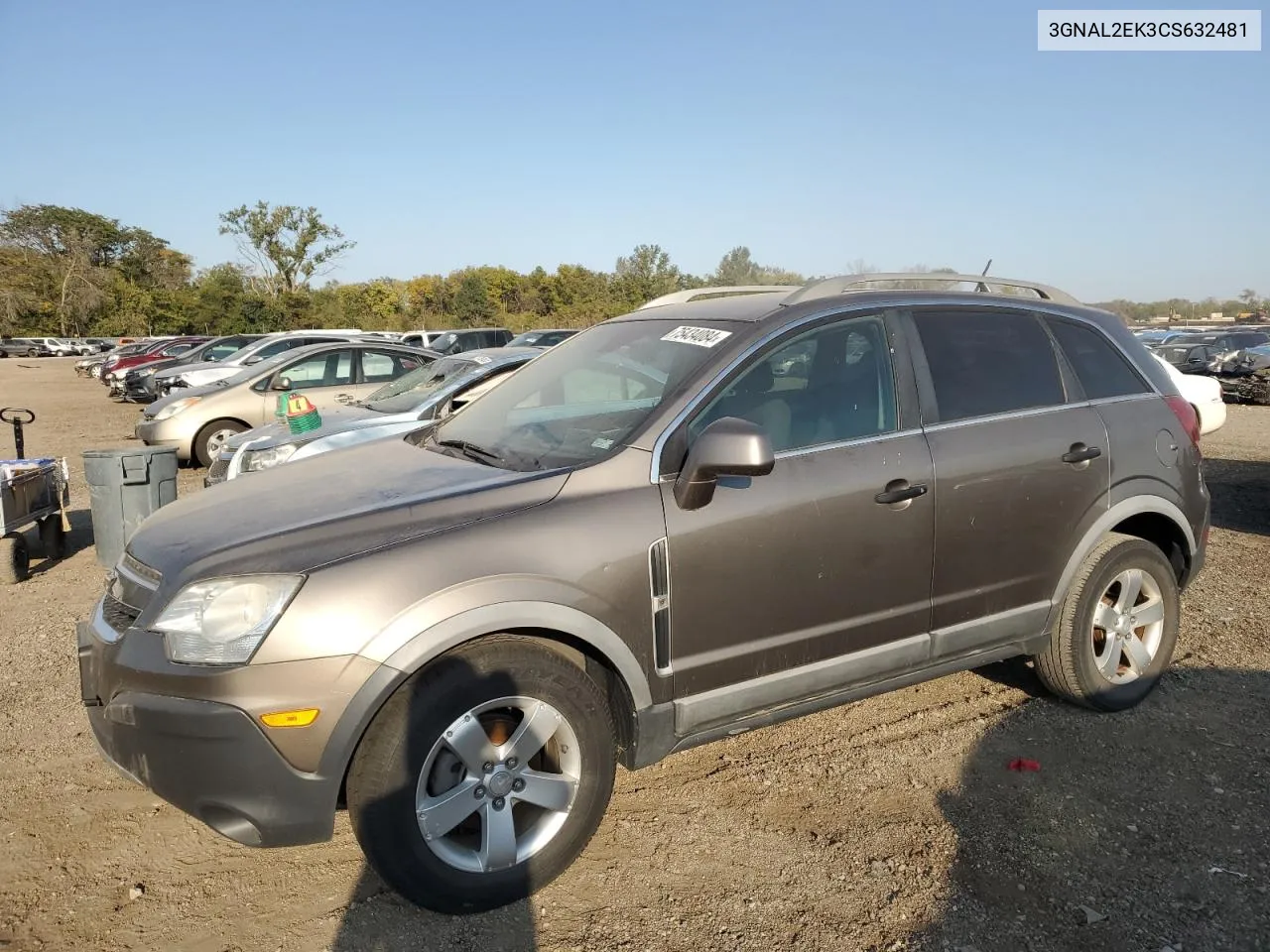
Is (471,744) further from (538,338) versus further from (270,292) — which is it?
(270,292)

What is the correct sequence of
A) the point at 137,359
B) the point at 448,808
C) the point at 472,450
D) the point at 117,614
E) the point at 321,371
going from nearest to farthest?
the point at 448,808 < the point at 117,614 < the point at 472,450 < the point at 321,371 < the point at 137,359

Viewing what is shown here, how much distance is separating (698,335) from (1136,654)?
2524 millimetres

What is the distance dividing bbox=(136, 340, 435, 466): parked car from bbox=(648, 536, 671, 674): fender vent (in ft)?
29.7

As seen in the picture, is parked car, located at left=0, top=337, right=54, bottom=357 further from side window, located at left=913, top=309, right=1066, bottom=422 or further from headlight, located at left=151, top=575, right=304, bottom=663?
side window, located at left=913, top=309, right=1066, bottom=422

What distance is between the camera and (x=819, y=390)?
3305 mm

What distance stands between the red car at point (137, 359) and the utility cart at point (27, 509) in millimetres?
19235

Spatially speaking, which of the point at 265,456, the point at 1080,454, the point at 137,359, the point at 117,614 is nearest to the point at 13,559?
the point at 265,456

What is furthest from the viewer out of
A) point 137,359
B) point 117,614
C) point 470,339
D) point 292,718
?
point 137,359

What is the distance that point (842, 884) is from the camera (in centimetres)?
283

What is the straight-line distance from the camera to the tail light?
4109 mm

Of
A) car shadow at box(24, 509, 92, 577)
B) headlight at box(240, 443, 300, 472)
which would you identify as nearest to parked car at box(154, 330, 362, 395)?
car shadow at box(24, 509, 92, 577)

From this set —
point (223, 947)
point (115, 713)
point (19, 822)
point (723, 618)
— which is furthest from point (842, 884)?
point (19, 822)

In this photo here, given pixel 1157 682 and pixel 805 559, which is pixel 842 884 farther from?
pixel 1157 682

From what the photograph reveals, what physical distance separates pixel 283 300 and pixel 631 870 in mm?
62496
